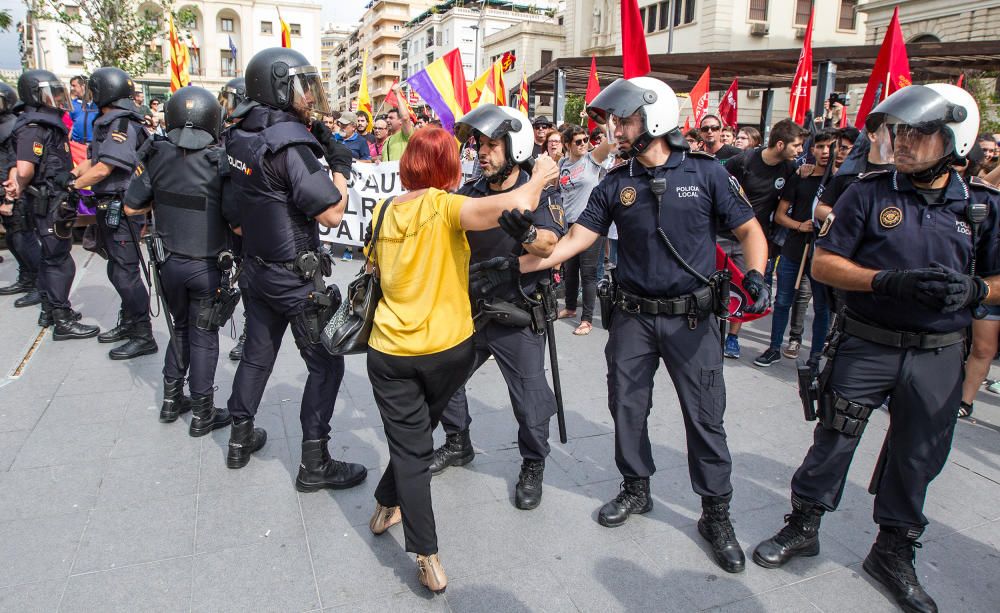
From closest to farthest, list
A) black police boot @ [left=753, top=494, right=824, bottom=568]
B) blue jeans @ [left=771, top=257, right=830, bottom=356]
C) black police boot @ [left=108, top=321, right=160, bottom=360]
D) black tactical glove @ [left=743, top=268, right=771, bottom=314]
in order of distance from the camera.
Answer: black tactical glove @ [left=743, top=268, right=771, bottom=314], black police boot @ [left=753, top=494, right=824, bottom=568], black police boot @ [left=108, top=321, right=160, bottom=360], blue jeans @ [left=771, top=257, right=830, bottom=356]

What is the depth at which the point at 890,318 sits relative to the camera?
9.32 feet

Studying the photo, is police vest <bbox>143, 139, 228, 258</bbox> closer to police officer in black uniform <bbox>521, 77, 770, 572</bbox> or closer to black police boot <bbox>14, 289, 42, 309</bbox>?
police officer in black uniform <bbox>521, 77, 770, 572</bbox>

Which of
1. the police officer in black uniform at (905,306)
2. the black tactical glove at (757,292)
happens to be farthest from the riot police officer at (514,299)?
the police officer in black uniform at (905,306)

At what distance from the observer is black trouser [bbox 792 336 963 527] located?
280 centimetres

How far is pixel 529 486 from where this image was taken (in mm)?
3621

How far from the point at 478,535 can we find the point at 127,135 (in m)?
4.40

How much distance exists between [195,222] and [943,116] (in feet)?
13.2

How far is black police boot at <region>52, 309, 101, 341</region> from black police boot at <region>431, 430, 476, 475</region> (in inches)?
170

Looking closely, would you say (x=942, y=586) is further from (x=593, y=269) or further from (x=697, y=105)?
(x=697, y=105)

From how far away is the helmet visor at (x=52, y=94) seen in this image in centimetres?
645

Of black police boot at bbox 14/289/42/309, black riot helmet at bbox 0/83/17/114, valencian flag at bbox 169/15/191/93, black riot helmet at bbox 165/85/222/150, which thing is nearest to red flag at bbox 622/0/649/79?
black riot helmet at bbox 165/85/222/150

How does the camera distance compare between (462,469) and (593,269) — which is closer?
(462,469)

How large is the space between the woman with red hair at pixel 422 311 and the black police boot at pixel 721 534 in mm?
1287

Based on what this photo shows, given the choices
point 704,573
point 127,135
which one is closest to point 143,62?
point 127,135
